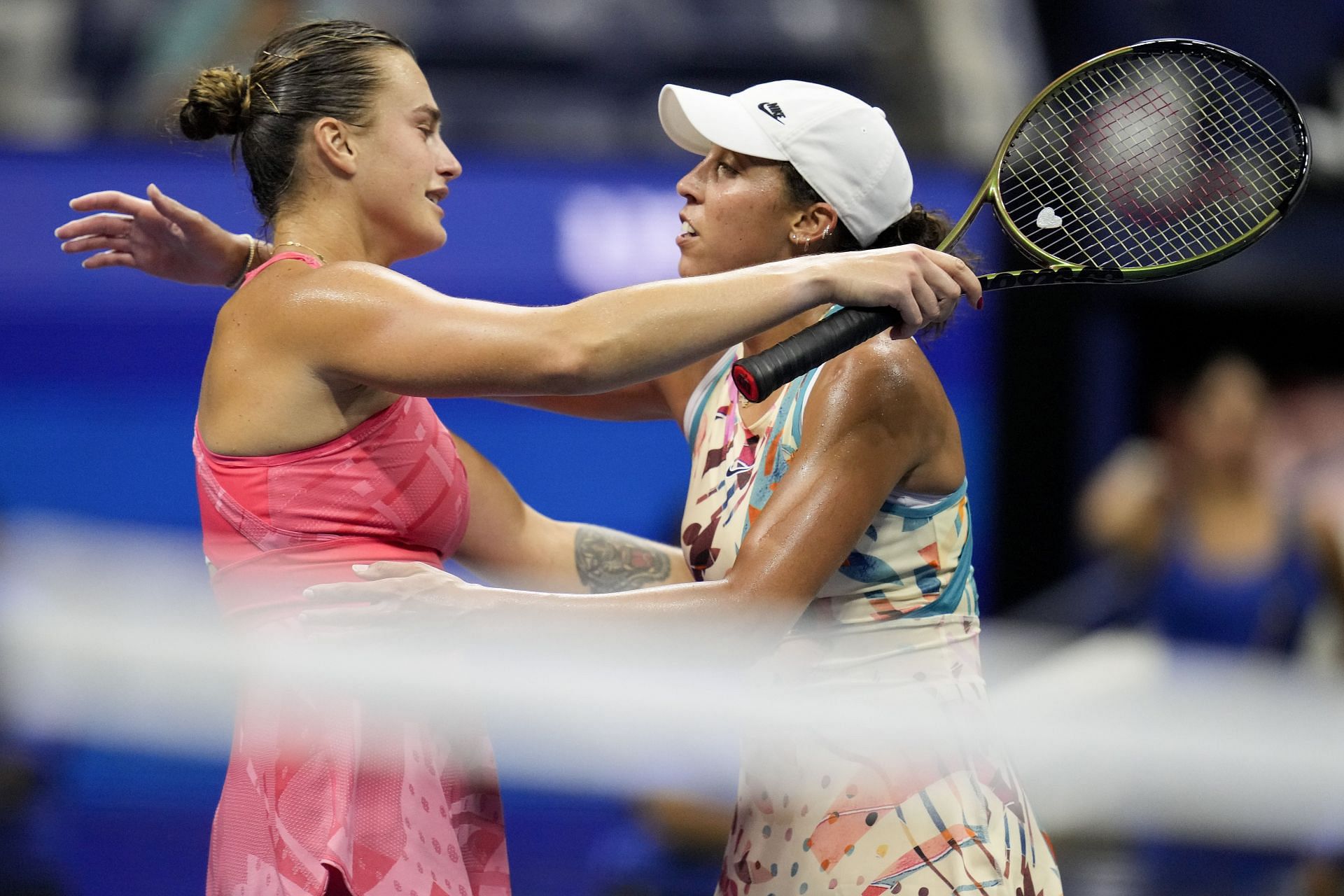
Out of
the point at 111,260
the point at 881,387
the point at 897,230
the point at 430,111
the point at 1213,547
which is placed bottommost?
the point at 1213,547

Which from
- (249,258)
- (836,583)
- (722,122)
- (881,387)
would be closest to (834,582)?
(836,583)

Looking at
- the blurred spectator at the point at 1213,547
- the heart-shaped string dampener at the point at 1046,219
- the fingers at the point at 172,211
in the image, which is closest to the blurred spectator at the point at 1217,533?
the blurred spectator at the point at 1213,547

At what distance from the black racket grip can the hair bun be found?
2.69ft

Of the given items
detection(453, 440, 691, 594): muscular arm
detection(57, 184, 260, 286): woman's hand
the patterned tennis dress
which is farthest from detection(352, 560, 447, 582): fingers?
detection(57, 184, 260, 286): woman's hand

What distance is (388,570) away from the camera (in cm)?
202

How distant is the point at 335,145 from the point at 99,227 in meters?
0.63

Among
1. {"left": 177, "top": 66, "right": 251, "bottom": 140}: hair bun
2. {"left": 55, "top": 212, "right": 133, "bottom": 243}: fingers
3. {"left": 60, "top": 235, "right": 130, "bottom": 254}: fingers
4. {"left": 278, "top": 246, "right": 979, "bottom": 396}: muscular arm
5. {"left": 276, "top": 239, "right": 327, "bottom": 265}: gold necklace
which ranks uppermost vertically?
{"left": 177, "top": 66, "right": 251, "bottom": 140}: hair bun

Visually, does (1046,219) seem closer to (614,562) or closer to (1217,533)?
(614,562)

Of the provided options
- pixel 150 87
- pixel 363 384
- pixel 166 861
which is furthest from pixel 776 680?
pixel 150 87

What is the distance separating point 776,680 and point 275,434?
2.51ft

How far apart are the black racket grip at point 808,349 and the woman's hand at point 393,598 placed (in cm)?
43

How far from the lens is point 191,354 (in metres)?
4.94

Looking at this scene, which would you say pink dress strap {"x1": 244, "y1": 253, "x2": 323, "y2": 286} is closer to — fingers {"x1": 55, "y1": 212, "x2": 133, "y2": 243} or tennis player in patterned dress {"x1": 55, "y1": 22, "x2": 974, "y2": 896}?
tennis player in patterned dress {"x1": 55, "y1": 22, "x2": 974, "y2": 896}

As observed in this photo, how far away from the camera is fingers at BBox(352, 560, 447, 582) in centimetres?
200
